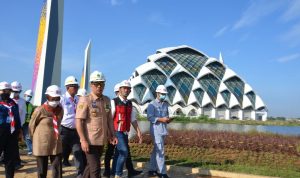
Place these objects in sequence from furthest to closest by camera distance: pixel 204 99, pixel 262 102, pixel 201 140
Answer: pixel 262 102 → pixel 204 99 → pixel 201 140

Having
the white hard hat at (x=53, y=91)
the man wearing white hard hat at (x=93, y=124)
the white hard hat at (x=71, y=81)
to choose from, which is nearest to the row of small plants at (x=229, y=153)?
the white hard hat at (x=71, y=81)

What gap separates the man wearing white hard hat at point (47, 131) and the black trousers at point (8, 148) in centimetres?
49

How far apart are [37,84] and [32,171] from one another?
9.18m

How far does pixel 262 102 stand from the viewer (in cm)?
5812

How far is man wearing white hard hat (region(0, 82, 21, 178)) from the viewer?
381cm

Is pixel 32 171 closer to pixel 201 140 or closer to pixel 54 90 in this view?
pixel 54 90

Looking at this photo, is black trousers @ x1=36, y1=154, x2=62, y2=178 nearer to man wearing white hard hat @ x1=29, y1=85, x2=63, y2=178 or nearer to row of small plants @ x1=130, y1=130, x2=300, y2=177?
man wearing white hard hat @ x1=29, y1=85, x2=63, y2=178

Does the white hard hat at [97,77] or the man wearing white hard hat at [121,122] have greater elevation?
the white hard hat at [97,77]

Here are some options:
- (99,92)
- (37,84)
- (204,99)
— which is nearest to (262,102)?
(204,99)

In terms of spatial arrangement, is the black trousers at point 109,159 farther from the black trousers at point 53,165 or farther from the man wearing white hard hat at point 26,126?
the man wearing white hard hat at point 26,126

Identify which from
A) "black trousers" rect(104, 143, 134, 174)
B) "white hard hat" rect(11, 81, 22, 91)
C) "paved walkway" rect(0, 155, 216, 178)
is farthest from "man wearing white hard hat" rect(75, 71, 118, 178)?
"white hard hat" rect(11, 81, 22, 91)

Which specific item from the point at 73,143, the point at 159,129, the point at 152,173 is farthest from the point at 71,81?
the point at 152,173

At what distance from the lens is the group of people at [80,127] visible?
10.6 feet

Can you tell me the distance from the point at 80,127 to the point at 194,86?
4921 cm
